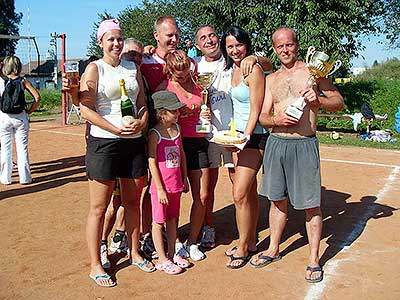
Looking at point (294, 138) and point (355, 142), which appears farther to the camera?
point (355, 142)

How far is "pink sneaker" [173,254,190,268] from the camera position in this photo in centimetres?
Answer: 438

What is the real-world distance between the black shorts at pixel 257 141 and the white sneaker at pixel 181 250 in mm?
1158

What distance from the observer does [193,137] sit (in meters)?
4.40

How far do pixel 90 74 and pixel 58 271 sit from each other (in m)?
1.85

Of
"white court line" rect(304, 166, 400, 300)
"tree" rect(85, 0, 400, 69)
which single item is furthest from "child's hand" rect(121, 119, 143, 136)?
"tree" rect(85, 0, 400, 69)

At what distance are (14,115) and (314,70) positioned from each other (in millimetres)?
5240

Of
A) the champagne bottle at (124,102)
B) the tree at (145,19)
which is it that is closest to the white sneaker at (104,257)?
the champagne bottle at (124,102)

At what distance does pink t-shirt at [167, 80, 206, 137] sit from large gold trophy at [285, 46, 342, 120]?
2.85 ft

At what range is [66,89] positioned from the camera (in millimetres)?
3678

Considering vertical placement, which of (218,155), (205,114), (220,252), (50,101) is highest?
(205,114)

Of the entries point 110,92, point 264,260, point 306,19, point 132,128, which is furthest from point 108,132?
point 306,19

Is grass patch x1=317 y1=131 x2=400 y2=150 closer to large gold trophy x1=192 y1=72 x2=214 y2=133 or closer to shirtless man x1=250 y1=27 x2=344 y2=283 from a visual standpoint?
shirtless man x1=250 y1=27 x2=344 y2=283

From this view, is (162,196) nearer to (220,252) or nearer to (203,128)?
(203,128)

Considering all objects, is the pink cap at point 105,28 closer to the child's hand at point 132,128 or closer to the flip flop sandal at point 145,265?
the child's hand at point 132,128
